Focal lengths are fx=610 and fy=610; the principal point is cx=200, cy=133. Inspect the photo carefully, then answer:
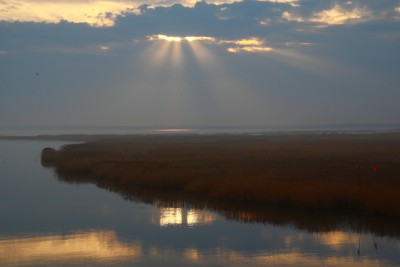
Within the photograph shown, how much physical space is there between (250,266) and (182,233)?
4.30 metres

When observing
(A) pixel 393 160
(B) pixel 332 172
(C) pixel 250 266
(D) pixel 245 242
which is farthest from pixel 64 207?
(A) pixel 393 160

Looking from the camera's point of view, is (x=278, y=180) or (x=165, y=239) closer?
(x=165, y=239)

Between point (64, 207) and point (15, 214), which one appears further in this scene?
point (64, 207)

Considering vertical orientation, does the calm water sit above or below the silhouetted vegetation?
below

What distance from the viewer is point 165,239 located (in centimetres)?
1795

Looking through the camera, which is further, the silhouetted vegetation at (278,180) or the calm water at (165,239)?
the silhouetted vegetation at (278,180)

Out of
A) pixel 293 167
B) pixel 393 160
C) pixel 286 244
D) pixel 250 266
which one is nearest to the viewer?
pixel 250 266

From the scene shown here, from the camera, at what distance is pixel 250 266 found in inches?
582

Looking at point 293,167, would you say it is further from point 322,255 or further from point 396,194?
point 322,255

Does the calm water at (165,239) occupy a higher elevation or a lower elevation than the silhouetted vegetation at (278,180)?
lower

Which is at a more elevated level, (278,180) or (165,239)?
(278,180)

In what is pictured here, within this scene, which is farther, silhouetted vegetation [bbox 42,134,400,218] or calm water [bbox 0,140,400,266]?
silhouetted vegetation [bbox 42,134,400,218]

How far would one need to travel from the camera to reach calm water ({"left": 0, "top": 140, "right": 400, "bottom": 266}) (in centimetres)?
1545

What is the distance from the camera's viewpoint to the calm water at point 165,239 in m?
15.4
